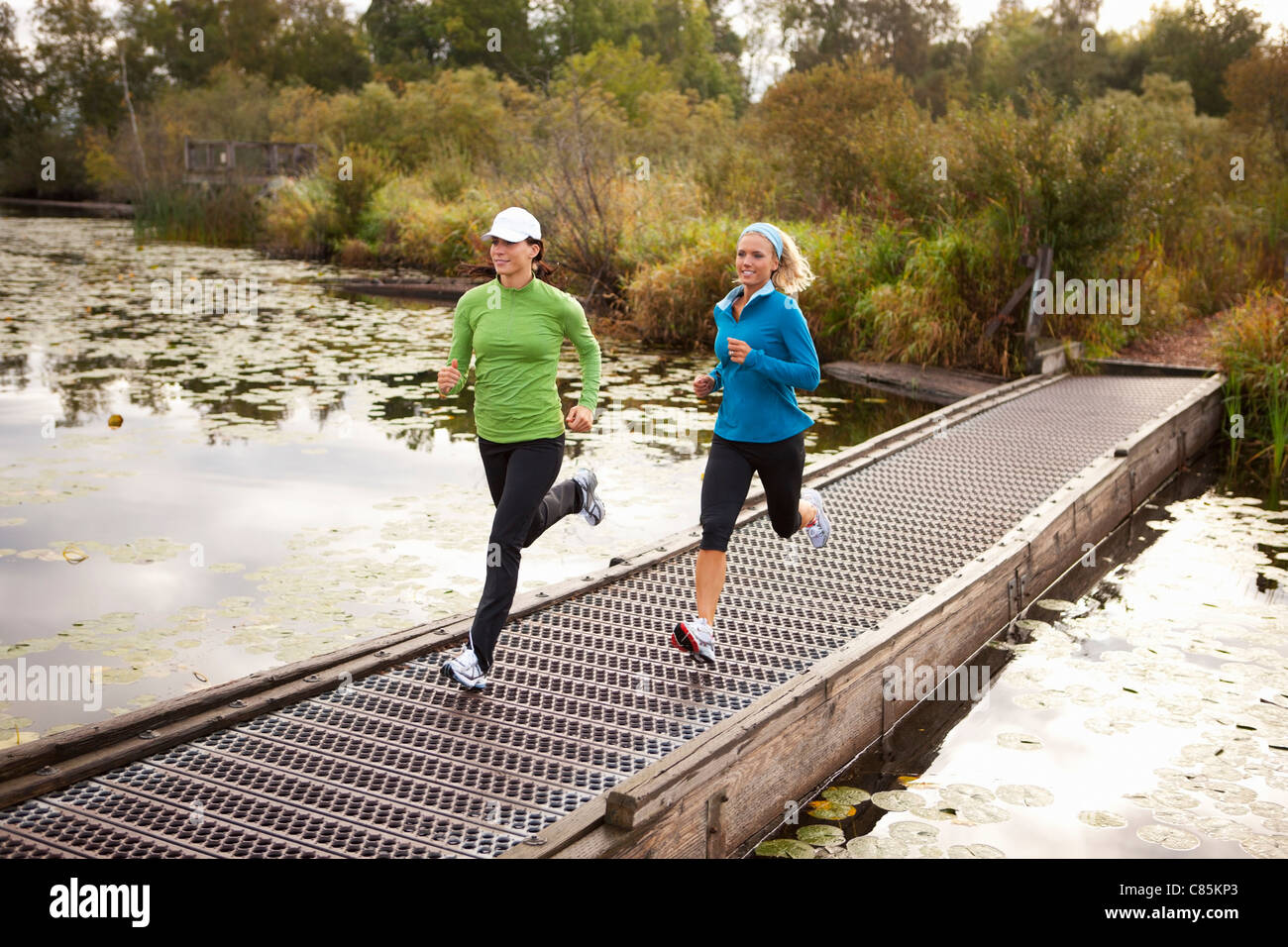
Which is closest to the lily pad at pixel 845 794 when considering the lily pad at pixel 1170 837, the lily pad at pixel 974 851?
the lily pad at pixel 974 851

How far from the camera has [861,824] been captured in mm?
4020

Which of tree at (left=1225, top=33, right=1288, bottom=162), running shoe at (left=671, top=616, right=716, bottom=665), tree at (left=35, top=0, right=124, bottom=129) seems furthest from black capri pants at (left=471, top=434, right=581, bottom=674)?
tree at (left=35, top=0, right=124, bottom=129)

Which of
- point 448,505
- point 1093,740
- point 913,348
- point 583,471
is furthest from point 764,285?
point 913,348

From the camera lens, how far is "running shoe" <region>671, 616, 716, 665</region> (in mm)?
4359

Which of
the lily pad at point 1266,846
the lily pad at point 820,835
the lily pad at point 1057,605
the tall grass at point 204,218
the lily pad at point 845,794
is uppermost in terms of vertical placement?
the tall grass at point 204,218

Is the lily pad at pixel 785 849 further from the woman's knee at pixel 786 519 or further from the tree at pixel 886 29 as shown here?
the tree at pixel 886 29

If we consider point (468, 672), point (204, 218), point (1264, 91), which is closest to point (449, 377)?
point (468, 672)

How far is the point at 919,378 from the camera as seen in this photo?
1214 cm

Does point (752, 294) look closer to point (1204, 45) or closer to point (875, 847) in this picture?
point (875, 847)

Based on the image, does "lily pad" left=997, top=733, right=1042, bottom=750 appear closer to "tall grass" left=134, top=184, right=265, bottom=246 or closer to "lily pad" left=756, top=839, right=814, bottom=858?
"lily pad" left=756, top=839, right=814, bottom=858

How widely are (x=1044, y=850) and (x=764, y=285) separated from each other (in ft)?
7.16

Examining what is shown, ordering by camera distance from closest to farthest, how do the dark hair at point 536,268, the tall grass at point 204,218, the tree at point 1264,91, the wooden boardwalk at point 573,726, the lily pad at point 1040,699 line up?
the wooden boardwalk at point 573,726, the dark hair at point 536,268, the lily pad at point 1040,699, the tree at point 1264,91, the tall grass at point 204,218

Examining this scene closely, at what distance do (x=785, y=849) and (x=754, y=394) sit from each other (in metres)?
1.61

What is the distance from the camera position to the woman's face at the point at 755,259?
4.18m
